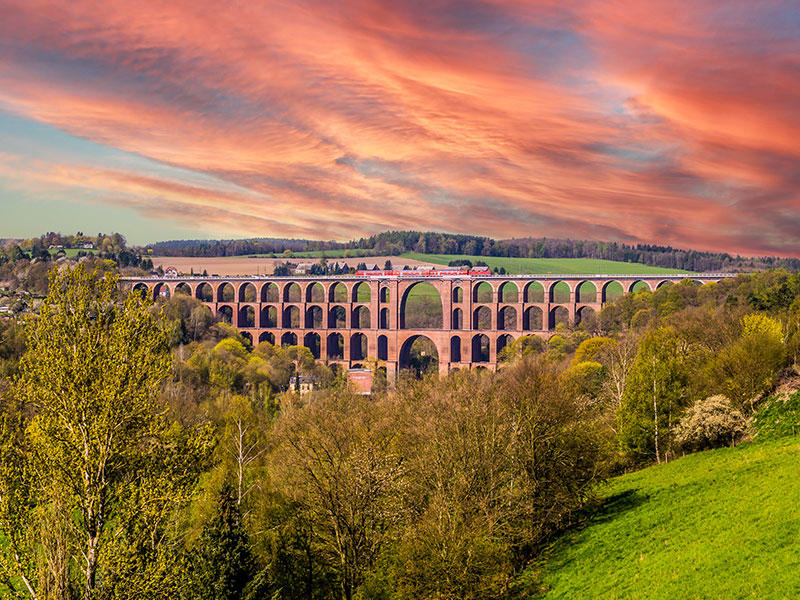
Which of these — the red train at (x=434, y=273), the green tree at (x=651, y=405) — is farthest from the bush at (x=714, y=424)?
the red train at (x=434, y=273)

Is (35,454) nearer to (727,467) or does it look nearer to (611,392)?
(727,467)

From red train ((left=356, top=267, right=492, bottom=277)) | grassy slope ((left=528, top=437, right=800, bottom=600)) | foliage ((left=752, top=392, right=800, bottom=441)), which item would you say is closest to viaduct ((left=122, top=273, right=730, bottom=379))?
red train ((left=356, top=267, right=492, bottom=277))

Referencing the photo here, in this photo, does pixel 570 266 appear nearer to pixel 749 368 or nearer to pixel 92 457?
pixel 749 368

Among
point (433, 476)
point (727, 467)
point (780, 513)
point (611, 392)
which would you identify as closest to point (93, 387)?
point (433, 476)

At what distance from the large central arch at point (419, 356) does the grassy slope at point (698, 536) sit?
313ft

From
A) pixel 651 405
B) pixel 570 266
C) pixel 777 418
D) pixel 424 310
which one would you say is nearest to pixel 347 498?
pixel 651 405

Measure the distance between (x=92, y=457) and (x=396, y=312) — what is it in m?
116

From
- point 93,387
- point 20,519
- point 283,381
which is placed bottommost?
point 283,381

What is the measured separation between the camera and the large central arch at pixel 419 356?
12862 cm

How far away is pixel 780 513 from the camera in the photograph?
19.9 m

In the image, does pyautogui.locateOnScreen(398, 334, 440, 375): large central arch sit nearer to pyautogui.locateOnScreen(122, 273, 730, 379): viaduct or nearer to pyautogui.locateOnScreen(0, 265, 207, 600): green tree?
pyautogui.locateOnScreen(122, 273, 730, 379): viaduct

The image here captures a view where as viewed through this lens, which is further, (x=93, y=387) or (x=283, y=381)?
(x=283, y=381)

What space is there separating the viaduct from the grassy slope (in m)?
85.3

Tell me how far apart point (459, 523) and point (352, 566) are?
4.52 meters
